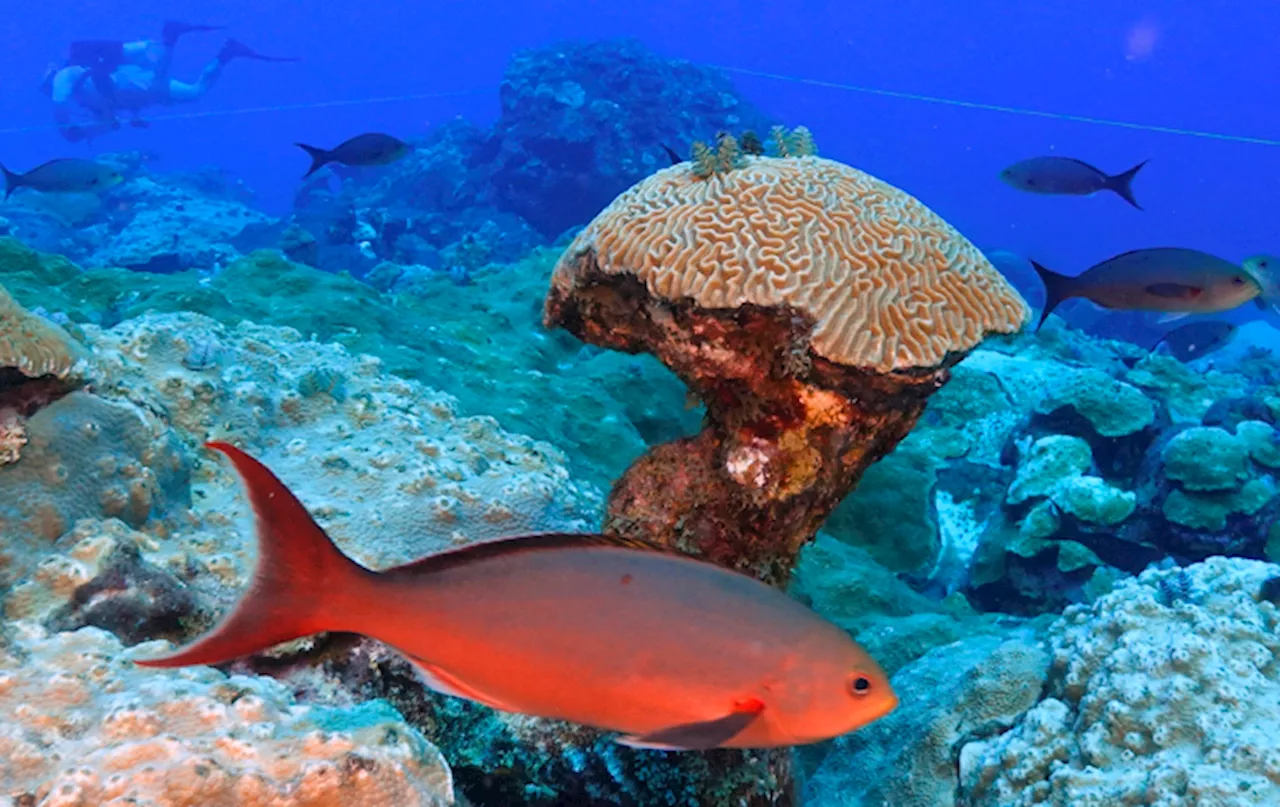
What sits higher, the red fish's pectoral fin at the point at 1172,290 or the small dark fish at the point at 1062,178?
the small dark fish at the point at 1062,178

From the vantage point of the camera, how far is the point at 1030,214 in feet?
237

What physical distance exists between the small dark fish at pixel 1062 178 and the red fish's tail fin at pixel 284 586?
678 centimetres

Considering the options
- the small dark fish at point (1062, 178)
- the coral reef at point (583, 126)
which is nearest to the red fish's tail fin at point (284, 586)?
the small dark fish at point (1062, 178)

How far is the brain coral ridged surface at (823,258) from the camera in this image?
248 centimetres

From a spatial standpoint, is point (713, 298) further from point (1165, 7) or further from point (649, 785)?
point (1165, 7)

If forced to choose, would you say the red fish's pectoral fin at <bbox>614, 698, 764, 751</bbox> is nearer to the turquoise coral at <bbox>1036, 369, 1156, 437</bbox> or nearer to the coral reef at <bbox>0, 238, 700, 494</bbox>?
the coral reef at <bbox>0, 238, 700, 494</bbox>

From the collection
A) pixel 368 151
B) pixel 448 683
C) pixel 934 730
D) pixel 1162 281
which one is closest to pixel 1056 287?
pixel 1162 281

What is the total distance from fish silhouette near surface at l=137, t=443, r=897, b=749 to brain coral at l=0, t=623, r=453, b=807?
393 mm

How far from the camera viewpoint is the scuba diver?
23.7 m

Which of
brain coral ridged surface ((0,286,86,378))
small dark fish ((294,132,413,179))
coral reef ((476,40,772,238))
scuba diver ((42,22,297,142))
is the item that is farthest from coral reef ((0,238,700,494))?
scuba diver ((42,22,297,142))

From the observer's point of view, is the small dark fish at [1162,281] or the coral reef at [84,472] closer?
the coral reef at [84,472]

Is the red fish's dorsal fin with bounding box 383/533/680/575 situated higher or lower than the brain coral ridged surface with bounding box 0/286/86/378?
higher

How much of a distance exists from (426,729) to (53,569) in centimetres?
118

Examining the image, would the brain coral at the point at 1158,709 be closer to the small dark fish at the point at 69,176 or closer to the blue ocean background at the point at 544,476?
the blue ocean background at the point at 544,476
